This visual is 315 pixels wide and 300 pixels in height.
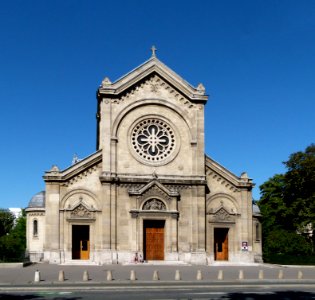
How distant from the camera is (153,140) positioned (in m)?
47.2

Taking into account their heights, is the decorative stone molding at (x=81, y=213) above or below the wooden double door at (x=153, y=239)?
above

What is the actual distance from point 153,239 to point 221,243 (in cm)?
669

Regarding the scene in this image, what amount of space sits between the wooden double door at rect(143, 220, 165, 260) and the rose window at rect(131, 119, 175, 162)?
570 centimetres

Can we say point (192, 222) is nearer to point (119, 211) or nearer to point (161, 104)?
point (119, 211)

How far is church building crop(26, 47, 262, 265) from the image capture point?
1732 inches

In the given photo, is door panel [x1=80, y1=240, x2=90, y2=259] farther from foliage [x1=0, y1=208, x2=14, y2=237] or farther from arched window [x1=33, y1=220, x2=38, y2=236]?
foliage [x1=0, y1=208, x2=14, y2=237]

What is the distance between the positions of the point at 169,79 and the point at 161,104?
2399 millimetres

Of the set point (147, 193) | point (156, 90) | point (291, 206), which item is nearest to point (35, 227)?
point (147, 193)

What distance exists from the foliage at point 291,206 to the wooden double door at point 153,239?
11.5 metres

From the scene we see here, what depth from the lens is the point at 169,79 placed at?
1864 inches

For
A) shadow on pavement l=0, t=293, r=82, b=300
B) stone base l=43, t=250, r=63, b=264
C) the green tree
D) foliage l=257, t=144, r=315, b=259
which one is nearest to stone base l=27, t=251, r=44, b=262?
stone base l=43, t=250, r=63, b=264

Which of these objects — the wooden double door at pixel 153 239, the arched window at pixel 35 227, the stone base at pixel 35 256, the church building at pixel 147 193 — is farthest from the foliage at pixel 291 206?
the arched window at pixel 35 227

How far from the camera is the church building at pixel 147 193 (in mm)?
44000

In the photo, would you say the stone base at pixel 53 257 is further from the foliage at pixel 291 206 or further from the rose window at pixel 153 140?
the foliage at pixel 291 206
